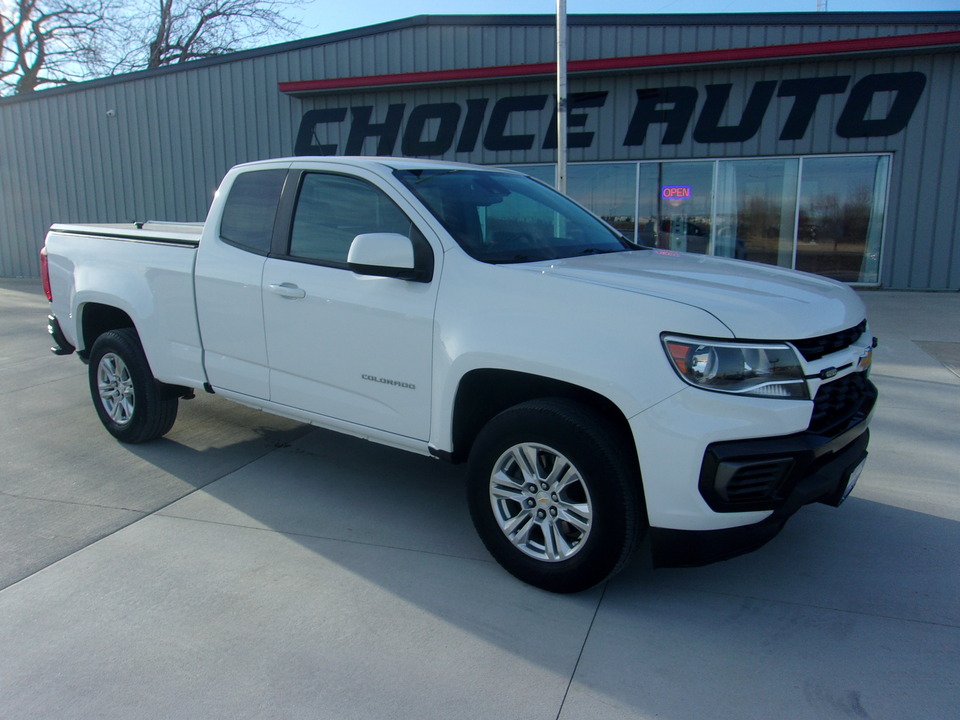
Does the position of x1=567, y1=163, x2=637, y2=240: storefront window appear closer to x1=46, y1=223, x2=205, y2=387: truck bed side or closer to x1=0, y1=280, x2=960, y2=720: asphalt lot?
x1=0, y1=280, x2=960, y2=720: asphalt lot

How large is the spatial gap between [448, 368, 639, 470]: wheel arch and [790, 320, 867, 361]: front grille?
0.73 meters

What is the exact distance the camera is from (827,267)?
1280 centimetres

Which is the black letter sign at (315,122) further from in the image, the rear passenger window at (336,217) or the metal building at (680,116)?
the rear passenger window at (336,217)

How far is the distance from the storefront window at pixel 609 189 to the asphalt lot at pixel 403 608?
9191mm

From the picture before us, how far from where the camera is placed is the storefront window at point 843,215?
12.2 m

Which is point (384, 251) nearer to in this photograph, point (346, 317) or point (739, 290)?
point (346, 317)

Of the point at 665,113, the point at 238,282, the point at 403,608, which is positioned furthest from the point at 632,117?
the point at 403,608

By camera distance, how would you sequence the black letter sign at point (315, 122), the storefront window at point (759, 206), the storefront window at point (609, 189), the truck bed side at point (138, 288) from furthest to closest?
the black letter sign at point (315, 122)
the storefront window at point (609, 189)
the storefront window at point (759, 206)
the truck bed side at point (138, 288)

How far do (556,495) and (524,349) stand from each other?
629 millimetres

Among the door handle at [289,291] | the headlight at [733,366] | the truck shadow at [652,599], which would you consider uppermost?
the door handle at [289,291]

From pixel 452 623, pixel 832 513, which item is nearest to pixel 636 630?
pixel 452 623

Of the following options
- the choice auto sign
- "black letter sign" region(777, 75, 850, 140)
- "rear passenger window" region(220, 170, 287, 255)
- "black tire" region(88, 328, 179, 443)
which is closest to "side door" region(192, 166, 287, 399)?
"rear passenger window" region(220, 170, 287, 255)

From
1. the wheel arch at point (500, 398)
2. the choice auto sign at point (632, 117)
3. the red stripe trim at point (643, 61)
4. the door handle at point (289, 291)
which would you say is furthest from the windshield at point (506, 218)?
the red stripe trim at point (643, 61)

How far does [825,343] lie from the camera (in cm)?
294
